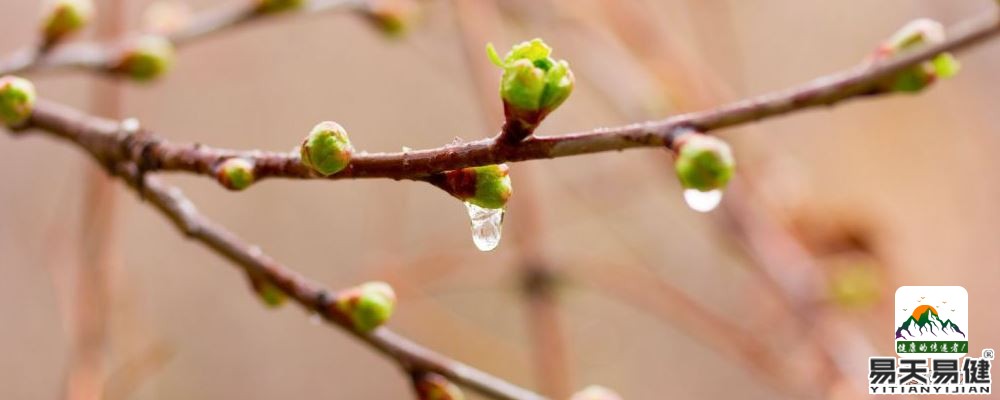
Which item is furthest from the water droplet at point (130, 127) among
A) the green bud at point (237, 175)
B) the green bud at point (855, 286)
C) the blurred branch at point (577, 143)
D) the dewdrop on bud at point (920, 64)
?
the green bud at point (855, 286)

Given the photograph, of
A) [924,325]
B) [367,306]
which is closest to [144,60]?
[367,306]

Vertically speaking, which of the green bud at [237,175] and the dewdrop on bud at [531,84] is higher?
the dewdrop on bud at [531,84]

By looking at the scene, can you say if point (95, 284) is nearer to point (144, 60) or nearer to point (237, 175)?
point (144, 60)

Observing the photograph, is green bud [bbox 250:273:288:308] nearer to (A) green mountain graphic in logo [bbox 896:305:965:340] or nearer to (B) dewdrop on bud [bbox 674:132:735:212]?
(B) dewdrop on bud [bbox 674:132:735:212]

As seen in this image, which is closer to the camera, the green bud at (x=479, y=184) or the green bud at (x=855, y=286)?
the green bud at (x=479, y=184)

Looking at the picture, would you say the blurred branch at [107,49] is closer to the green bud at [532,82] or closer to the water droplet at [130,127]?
the water droplet at [130,127]

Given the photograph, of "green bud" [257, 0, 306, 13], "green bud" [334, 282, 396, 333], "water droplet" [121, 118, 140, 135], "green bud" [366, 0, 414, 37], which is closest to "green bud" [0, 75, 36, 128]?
"water droplet" [121, 118, 140, 135]
